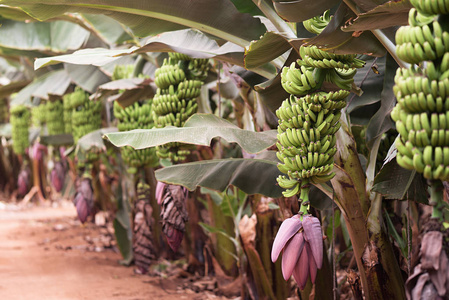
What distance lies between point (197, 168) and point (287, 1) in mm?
872

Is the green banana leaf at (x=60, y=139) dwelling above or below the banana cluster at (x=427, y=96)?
below

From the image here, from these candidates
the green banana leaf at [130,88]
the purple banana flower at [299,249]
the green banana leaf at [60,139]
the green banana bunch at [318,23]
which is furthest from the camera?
the green banana leaf at [60,139]

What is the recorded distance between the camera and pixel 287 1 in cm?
153

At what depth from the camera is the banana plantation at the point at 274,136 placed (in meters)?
1.10

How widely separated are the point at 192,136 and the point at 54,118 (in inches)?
138

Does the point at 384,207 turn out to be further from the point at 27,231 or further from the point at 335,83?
the point at 27,231

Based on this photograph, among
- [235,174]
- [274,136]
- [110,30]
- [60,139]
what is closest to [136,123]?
[110,30]

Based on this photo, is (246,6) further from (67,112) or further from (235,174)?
(67,112)

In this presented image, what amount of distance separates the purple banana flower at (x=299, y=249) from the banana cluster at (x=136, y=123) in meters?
1.82

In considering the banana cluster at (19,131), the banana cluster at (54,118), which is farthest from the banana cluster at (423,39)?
the banana cluster at (19,131)

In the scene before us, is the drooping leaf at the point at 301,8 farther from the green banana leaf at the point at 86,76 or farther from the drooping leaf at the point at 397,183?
the green banana leaf at the point at 86,76

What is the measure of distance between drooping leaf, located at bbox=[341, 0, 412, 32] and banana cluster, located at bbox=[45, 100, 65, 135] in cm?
406

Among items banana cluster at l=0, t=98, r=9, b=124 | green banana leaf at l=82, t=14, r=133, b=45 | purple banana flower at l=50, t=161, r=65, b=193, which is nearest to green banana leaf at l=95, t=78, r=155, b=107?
green banana leaf at l=82, t=14, r=133, b=45

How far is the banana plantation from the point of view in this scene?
110cm
